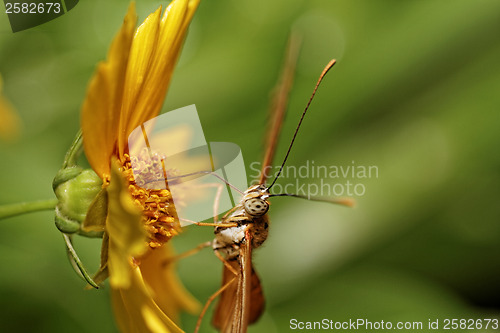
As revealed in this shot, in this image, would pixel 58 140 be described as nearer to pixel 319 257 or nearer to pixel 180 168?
pixel 180 168

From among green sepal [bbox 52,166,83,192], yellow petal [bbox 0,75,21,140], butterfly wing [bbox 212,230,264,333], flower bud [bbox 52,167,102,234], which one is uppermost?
yellow petal [bbox 0,75,21,140]

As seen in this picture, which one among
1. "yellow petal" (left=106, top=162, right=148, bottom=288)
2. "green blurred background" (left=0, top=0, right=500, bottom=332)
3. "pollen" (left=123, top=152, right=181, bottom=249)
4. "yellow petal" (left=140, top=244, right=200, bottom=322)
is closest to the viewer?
"yellow petal" (left=106, top=162, right=148, bottom=288)

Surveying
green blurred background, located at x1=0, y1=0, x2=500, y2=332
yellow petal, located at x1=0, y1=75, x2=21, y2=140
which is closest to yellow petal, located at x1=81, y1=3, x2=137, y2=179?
yellow petal, located at x1=0, y1=75, x2=21, y2=140

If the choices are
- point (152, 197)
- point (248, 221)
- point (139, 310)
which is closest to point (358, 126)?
point (248, 221)

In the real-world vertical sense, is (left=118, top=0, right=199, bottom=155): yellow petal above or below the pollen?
above

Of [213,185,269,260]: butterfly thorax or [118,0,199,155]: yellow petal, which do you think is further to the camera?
[213,185,269,260]: butterfly thorax

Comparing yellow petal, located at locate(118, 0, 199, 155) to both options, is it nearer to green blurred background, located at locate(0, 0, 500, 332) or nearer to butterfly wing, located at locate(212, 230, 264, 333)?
butterfly wing, located at locate(212, 230, 264, 333)

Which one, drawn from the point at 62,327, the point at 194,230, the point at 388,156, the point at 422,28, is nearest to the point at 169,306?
the point at 62,327
